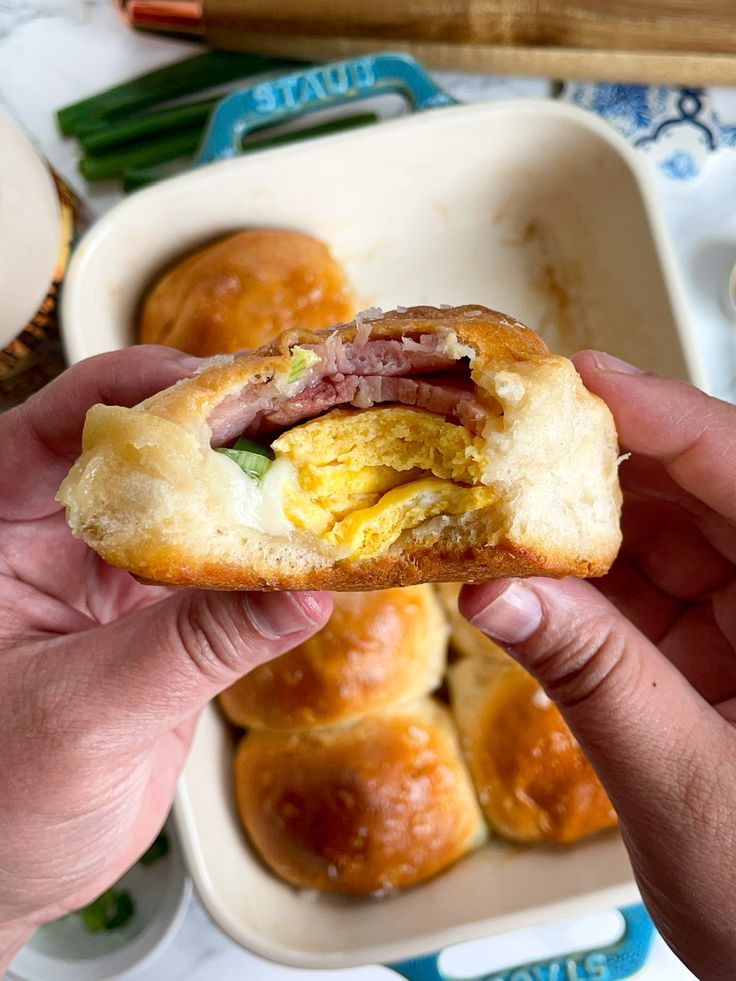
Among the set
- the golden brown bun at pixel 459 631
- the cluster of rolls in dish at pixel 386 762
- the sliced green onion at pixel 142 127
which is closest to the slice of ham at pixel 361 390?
the cluster of rolls in dish at pixel 386 762

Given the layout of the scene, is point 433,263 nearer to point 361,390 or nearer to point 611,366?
point 611,366

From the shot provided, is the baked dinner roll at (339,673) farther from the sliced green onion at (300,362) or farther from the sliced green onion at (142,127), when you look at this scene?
the sliced green onion at (142,127)

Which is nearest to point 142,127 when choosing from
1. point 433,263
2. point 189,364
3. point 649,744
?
point 433,263

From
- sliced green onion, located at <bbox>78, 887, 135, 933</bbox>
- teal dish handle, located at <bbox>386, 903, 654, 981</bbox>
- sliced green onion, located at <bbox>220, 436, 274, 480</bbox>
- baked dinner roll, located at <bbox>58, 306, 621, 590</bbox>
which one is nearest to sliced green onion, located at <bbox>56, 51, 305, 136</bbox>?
baked dinner roll, located at <bbox>58, 306, 621, 590</bbox>

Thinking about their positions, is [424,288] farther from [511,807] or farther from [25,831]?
[25,831]

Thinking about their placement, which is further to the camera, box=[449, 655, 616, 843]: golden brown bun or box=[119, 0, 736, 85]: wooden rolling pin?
box=[119, 0, 736, 85]: wooden rolling pin

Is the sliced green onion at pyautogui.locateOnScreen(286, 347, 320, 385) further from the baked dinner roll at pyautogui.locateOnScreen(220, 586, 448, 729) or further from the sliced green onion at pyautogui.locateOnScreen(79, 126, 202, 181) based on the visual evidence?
the sliced green onion at pyautogui.locateOnScreen(79, 126, 202, 181)
